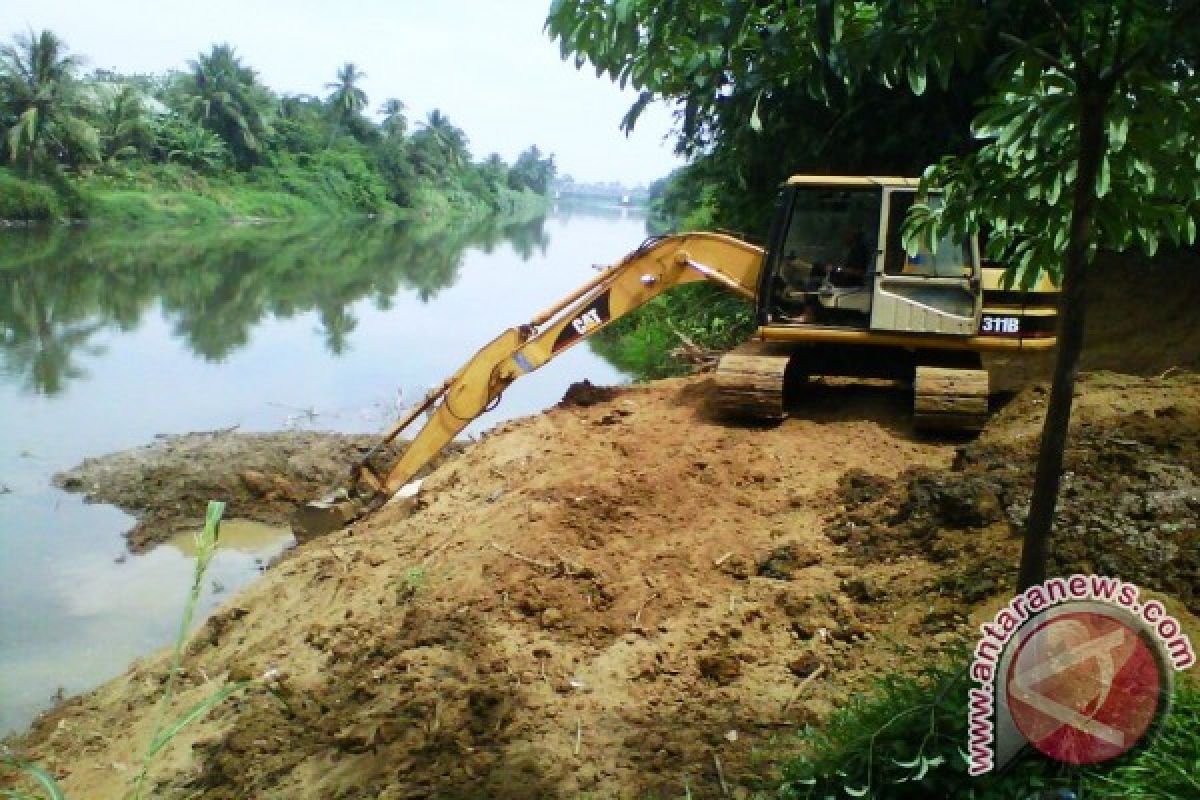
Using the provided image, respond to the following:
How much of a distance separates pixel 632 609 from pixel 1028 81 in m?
3.31

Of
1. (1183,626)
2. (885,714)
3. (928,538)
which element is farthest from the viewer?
(928,538)

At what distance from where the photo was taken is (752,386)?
7.59 m

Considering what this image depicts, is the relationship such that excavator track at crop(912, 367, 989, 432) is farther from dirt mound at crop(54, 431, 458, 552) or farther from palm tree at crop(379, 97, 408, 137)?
palm tree at crop(379, 97, 408, 137)

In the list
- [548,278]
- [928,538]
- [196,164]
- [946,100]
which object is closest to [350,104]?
[196,164]

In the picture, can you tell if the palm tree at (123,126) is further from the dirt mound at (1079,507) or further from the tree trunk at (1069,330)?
the tree trunk at (1069,330)

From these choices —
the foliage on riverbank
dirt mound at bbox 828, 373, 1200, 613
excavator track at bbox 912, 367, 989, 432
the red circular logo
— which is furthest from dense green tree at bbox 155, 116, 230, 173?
the red circular logo

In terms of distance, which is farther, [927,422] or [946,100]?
[946,100]

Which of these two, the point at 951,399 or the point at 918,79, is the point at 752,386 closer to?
the point at 951,399

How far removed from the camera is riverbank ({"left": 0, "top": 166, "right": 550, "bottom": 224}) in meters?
42.8

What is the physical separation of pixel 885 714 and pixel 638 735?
1.17 metres

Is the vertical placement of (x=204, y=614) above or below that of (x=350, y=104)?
below

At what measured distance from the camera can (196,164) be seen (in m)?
56.2

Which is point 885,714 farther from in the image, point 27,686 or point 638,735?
point 27,686

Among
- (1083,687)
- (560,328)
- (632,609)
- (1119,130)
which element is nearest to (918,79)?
(1119,130)
